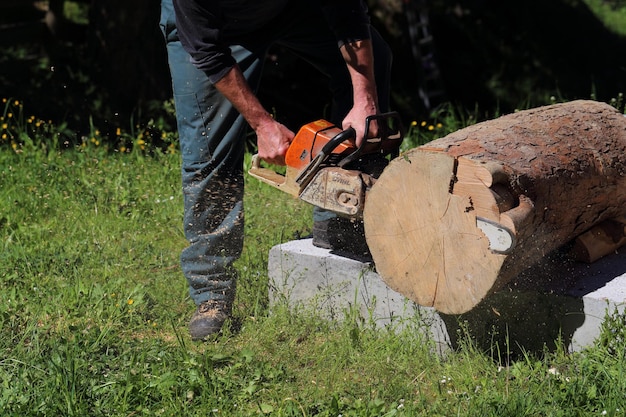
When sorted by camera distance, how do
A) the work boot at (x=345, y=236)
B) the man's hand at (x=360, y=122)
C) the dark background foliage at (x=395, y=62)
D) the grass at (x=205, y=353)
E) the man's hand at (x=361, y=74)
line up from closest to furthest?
1. the grass at (x=205, y=353)
2. the man's hand at (x=360, y=122)
3. the man's hand at (x=361, y=74)
4. the work boot at (x=345, y=236)
5. the dark background foliage at (x=395, y=62)

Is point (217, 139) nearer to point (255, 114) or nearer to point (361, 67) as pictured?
point (255, 114)

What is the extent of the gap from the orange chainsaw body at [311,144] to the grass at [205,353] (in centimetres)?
76

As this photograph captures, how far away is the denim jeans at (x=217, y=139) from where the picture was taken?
13.4ft

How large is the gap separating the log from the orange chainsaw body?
0.25 m

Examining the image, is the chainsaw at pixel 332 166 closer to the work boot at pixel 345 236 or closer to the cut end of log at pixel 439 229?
the cut end of log at pixel 439 229

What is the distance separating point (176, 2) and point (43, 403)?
1749 millimetres

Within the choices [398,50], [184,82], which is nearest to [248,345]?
[184,82]

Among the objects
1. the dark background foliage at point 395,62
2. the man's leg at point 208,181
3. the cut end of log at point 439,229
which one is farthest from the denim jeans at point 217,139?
the dark background foliage at point 395,62

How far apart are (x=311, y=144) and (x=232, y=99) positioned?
0.42 m

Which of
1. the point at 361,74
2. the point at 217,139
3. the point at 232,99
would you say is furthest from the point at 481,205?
the point at 217,139

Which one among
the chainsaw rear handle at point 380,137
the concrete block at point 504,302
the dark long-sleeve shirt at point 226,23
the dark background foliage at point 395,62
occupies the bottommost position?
the dark background foliage at point 395,62

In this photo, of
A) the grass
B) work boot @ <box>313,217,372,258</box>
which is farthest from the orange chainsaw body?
the grass

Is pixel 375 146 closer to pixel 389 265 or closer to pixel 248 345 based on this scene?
pixel 389 265

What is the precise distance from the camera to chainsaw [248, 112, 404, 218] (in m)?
3.62
